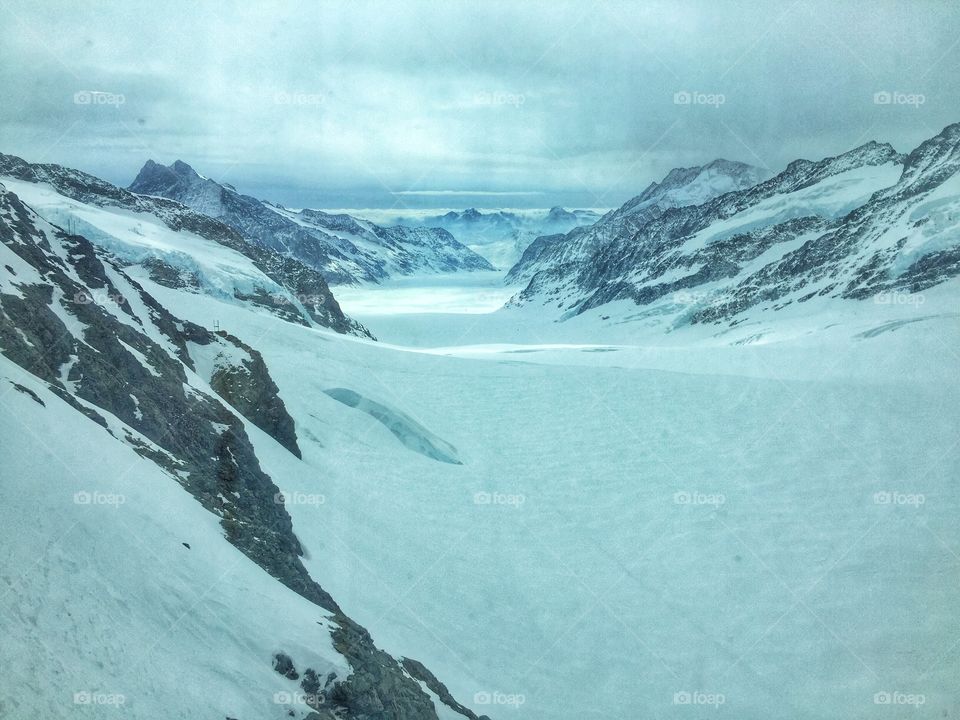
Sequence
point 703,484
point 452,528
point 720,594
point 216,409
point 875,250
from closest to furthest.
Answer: point 216,409, point 720,594, point 452,528, point 703,484, point 875,250

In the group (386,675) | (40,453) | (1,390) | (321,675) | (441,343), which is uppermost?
(1,390)

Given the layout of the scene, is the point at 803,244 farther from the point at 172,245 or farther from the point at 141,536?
the point at 141,536

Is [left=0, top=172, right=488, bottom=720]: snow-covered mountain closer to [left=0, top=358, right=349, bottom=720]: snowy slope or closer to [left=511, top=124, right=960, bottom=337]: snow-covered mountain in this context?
[left=0, top=358, right=349, bottom=720]: snowy slope

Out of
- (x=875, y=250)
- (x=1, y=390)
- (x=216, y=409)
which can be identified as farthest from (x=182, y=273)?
(x=875, y=250)

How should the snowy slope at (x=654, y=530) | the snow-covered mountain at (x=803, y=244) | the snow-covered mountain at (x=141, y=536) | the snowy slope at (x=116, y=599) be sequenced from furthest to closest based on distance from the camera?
the snow-covered mountain at (x=803, y=244) < the snowy slope at (x=654, y=530) < the snow-covered mountain at (x=141, y=536) < the snowy slope at (x=116, y=599)

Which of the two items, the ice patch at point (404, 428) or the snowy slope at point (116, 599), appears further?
the ice patch at point (404, 428)

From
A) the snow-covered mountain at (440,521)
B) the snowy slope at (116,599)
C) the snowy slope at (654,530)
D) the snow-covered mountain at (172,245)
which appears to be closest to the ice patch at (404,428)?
the snow-covered mountain at (440,521)

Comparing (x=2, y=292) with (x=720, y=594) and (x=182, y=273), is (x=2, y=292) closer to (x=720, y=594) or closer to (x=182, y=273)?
(x=720, y=594)

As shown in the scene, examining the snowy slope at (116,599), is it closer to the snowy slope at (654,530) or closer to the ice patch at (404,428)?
the snowy slope at (654,530)
